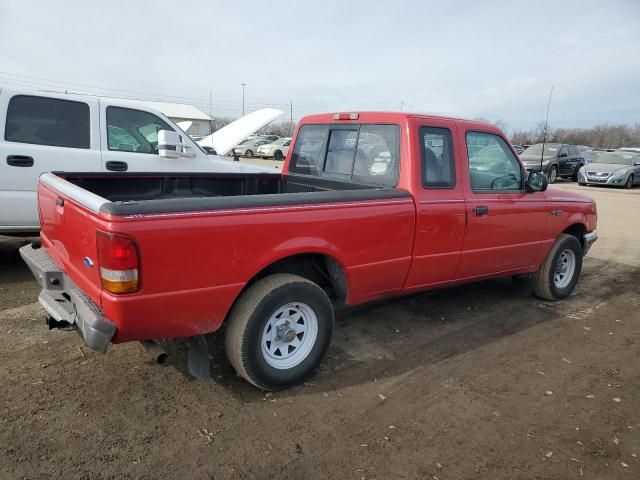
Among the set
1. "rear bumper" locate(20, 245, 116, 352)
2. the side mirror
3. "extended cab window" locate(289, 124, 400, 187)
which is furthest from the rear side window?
the side mirror

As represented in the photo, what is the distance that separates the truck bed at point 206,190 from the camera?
2656 mm

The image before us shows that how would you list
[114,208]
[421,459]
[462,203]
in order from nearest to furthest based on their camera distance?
[114,208] < [421,459] < [462,203]

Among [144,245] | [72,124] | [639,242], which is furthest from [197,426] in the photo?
[639,242]

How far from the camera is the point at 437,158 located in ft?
13.1

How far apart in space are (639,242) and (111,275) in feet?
30.7

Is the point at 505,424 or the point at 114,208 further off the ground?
the point at 114,208

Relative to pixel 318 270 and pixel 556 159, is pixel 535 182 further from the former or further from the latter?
pixel 556 159

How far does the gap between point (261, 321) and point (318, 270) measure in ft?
2.44

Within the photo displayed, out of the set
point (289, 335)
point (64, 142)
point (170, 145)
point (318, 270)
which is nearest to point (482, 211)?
point (318, 270)

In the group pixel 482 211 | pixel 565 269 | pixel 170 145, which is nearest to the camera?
pixel 482 211

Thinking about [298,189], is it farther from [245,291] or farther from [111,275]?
[111,275]

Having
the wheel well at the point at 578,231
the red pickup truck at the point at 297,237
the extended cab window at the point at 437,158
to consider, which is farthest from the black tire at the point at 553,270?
the extended cab window at the point at 437,158

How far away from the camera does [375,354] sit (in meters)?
3.88

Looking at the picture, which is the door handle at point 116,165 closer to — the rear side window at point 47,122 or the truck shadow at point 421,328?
the rear side window at point 47,122
